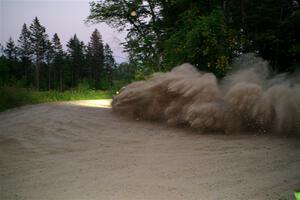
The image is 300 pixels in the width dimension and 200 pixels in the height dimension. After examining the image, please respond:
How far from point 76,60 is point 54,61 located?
4.98 m

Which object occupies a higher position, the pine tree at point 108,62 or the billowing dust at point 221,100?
the pine tree at point 108,62

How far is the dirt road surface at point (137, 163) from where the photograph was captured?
4.70 meters

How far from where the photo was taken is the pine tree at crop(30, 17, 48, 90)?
55594 millimetres

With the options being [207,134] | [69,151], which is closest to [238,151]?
[207,134]

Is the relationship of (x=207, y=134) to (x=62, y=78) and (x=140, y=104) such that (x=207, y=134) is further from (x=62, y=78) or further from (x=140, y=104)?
(x=62, y=78)

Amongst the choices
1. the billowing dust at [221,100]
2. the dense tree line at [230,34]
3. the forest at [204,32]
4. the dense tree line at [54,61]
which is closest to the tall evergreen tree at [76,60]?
the dense tree line at [54,61]

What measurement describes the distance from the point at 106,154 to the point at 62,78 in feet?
194

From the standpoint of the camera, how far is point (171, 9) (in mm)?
16125

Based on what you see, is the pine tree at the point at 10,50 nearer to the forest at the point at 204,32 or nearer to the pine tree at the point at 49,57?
the pine tree at the point at 49,57

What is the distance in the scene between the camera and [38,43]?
5819 cm

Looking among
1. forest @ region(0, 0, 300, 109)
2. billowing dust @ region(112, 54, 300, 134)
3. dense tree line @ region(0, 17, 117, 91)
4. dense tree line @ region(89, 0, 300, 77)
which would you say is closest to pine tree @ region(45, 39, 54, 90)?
dense tree line @ region(0, 17, 117, 91)

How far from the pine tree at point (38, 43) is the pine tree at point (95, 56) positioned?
9865mm

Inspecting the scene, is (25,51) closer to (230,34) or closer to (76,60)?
(76,60)

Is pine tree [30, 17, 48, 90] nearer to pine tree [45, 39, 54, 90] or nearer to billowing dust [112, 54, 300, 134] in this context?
pine tree [45, 39, 54, 90]
